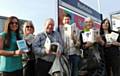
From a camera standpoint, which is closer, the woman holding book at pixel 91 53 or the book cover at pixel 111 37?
the woman holding book at pixel 91 53

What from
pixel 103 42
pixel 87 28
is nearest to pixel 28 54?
pixel 87 28

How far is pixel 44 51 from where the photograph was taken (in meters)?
4.66

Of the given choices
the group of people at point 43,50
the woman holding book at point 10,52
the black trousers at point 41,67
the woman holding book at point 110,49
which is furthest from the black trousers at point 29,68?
the woman holding book at point 110,49

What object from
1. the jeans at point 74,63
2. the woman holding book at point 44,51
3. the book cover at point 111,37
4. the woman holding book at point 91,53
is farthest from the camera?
the book cover at point 111,37

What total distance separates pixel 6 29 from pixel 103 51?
7.87 feet

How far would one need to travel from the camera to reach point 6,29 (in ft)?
13.6

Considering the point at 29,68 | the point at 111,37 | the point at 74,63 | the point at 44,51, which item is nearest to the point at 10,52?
the point at 44,51

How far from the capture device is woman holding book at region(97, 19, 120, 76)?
579 cm

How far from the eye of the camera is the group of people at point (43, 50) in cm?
410

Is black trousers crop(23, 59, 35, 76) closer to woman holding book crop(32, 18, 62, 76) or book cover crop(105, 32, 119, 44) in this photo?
woman holding book crop(32, 18, 62, 76)

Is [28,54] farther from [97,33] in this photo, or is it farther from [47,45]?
[97,33]

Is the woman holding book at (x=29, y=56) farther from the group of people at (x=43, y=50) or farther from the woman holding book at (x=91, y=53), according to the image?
the woman holding book at (x=91, y=53)

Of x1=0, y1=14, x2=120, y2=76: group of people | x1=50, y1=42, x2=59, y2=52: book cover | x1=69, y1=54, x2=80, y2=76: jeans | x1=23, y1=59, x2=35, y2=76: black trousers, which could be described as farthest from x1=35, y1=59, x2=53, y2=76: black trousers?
x1=69, y1=54, x2=80, y2=76: jeans

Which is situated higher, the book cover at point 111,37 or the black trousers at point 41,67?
the book cover at point 111,37
